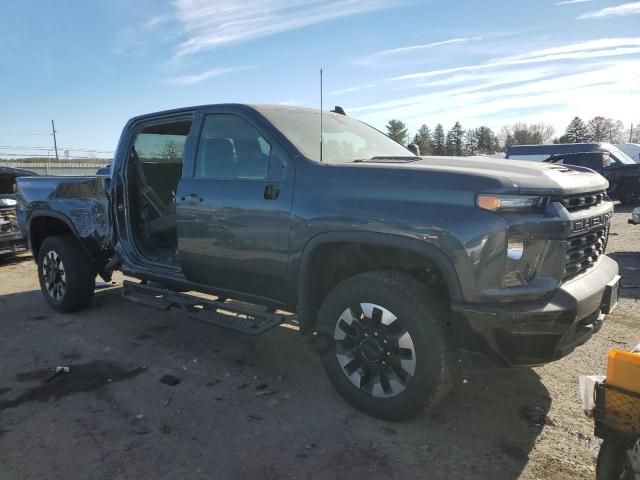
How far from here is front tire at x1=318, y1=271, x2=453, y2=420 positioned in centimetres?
289

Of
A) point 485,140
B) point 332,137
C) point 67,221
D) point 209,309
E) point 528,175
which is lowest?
point 209,309

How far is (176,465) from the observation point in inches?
109

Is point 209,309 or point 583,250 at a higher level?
point 583,250

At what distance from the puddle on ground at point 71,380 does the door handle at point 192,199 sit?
1.42 metres

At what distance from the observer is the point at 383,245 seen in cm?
300

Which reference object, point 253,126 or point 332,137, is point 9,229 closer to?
point 253,126

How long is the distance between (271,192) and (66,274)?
10.3 feet

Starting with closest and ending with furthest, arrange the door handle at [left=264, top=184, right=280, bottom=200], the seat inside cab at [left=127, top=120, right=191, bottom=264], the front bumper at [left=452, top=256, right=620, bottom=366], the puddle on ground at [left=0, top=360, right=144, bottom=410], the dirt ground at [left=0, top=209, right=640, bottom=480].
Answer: the front bumper at [left=452, top=256, right=620, bottom=366] → the dirt ground at [left=0, top=209, right=640, bottom=480] → the door handle at [left=264, top=184, right=280, bottom=200] → the puddle on ground at [left=0, top=360, right=144, bottom=410] → the seat inside cab at [left=127, top=120, right=191, bottom=264]

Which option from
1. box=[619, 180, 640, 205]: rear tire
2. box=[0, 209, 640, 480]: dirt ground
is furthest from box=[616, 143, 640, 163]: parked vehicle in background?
box=[0, 209, 640, 480]: dirt ground

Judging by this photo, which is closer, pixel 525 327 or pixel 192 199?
pixel 525 327

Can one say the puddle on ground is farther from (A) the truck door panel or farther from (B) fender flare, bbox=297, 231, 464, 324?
(B) fender flare, bbox=297, 231, 464, 324

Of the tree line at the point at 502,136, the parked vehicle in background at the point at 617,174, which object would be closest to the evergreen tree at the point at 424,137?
the tree line at the point at 502,136

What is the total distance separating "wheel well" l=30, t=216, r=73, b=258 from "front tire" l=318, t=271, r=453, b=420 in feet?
12.8

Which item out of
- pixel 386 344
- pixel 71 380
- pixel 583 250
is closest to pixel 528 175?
pixel 583 250
